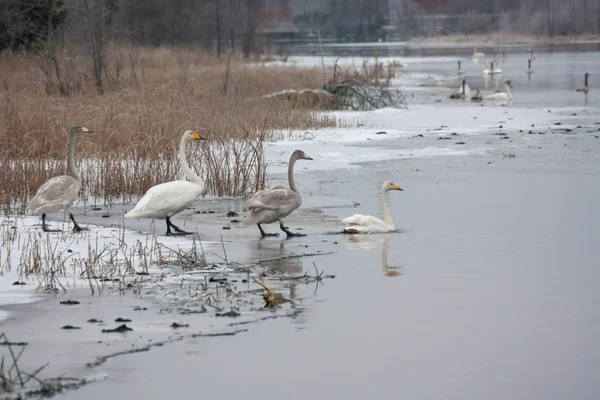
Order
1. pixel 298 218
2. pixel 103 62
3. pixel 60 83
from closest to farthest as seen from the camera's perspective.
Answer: pixel 298 218 < pixel 60 83 < pixel 103 62

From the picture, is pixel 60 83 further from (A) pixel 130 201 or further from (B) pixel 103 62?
(A) pixel 130 201

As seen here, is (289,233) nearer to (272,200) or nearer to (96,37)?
(272,200)

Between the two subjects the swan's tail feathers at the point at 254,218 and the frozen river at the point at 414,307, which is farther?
the swan's tail feathers at the point at 254,218

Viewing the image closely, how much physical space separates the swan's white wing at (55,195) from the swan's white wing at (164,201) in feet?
2.11

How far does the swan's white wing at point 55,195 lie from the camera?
421 inches

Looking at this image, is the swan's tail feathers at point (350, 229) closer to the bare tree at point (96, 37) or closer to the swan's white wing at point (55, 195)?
the swan's white wing at point (55, 195)

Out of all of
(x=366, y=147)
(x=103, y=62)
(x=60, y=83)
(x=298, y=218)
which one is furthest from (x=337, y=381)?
(x=103, y=62)

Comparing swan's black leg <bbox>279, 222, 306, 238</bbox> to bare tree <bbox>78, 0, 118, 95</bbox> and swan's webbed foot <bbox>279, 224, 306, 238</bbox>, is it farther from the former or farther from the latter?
bare tree <bbox>78, 0, 118, 95</bbox>

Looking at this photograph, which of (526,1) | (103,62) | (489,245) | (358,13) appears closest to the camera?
(489,245)

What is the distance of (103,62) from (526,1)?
407 feet

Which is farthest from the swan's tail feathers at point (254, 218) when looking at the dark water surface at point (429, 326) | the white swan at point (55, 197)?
the white swan at point (55, 197)

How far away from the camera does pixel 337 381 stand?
627 cm

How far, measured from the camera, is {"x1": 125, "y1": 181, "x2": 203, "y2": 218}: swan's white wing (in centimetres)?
1072

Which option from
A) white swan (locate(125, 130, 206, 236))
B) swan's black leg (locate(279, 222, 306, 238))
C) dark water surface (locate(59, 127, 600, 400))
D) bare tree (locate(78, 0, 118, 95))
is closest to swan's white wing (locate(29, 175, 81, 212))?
white swan (locate(125, 130, 206, 236))
